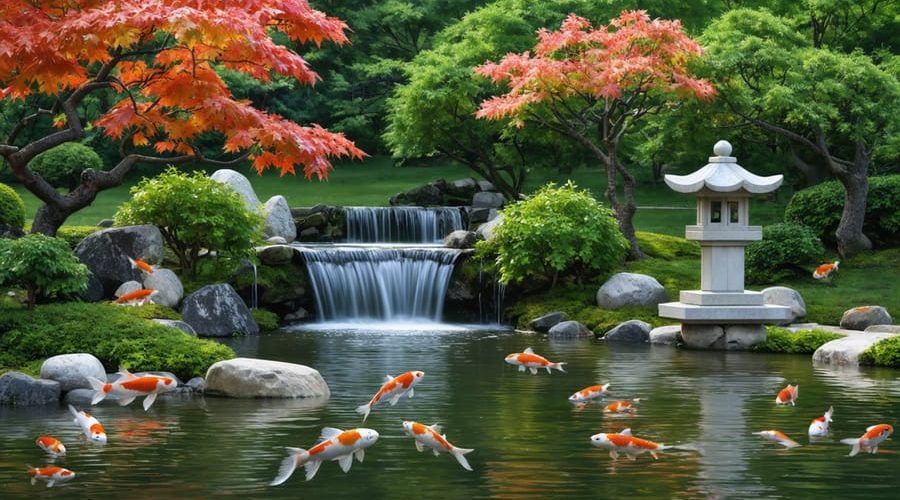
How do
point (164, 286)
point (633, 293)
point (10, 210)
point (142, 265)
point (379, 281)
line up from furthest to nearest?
1. point (379, 281)
2. point (10, 210)
3. point (633, 293)
4. point (164, 286)
5. point (142, 265)

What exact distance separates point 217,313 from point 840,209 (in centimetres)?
1463

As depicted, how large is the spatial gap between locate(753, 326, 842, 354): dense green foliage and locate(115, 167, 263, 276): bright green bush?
10.7 metres

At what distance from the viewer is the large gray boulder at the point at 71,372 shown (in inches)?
676

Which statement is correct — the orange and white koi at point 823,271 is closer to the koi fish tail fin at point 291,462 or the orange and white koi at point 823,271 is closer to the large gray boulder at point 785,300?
the large gray boulder at point 785,300

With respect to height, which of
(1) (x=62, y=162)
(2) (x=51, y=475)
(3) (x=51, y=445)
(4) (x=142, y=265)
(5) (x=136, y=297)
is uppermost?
(1) (x=62, y=162)

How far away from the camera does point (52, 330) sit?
1864 cm

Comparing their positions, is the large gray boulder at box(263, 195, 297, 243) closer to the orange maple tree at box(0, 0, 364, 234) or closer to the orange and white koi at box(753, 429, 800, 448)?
the orange maple tree at box(0, 0, 364, 234)

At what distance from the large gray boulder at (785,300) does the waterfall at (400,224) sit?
37.2 ft

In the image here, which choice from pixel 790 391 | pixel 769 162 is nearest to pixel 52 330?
pixel 790 391

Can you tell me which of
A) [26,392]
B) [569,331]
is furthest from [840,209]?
[26,392]

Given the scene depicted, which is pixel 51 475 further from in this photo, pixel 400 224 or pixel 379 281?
pixel 400 224

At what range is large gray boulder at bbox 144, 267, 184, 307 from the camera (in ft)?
86.7

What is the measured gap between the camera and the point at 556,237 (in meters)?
27.9

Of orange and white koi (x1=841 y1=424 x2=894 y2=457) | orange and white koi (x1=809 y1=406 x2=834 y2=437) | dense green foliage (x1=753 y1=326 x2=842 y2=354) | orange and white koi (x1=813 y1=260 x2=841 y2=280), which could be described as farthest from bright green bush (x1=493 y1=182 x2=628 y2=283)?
orange and white koi (x1=841 y1=424 x2=894 y2=457)
